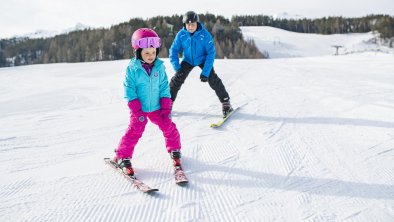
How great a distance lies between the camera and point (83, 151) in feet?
12.4

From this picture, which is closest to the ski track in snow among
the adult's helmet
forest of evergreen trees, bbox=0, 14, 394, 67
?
the adult's helmet

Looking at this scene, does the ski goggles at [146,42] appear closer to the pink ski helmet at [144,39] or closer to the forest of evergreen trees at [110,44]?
the pink ski helmet at [144,39]

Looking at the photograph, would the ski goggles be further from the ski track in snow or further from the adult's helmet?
the adult's helmet

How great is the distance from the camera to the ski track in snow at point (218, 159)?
2.41m

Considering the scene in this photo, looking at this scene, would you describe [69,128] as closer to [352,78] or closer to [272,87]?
[272,87]

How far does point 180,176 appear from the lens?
9.63 feet

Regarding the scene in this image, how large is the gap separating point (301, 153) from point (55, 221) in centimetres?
246

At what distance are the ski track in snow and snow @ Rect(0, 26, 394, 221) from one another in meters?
0.01

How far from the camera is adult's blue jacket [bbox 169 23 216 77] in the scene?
4.71 metres

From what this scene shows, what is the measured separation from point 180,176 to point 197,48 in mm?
2399

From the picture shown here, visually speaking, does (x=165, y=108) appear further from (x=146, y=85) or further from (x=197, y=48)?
(x=197, y=48)


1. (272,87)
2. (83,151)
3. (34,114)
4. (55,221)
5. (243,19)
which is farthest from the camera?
(243,19)

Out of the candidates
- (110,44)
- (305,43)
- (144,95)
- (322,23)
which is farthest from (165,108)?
(322,23)

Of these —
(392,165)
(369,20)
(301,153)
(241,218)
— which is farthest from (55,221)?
(369,20)
